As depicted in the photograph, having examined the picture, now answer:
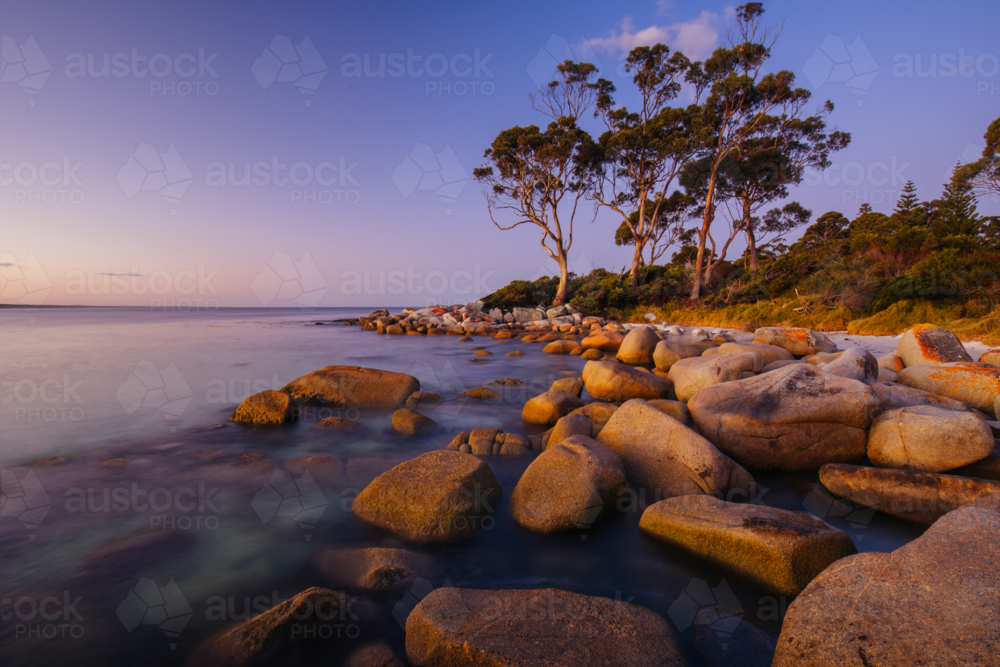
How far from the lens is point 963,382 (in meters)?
5.85

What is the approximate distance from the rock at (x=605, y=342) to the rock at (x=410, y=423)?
31.3 feet

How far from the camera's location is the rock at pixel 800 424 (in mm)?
4566

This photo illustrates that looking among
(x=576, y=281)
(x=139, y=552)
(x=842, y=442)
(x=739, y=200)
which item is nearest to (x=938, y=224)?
(x=739, y=200)

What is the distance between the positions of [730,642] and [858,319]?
54.0ft

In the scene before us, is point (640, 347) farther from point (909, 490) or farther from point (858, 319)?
point (858, 319)

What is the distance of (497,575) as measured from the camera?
3.24 meters

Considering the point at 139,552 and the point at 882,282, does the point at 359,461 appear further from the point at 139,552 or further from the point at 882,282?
the point at 882,282

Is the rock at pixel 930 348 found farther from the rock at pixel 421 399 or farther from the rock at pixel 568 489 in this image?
the rock at pixel 421 399

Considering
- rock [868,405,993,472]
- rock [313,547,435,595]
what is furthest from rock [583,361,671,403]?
rock [313,547,435,595]

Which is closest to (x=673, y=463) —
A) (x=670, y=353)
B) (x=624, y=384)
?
(x=624, y=384)

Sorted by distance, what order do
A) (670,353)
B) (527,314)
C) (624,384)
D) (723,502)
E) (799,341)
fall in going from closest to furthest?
1. (723,502)
2. (624,384)
3. (670,353)
4. (799,341)
5. (527,314)

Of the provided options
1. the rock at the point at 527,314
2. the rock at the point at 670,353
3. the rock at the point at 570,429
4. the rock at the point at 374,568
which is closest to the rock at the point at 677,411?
the rock at the point at 570,429

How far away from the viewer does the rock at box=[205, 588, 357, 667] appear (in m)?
2.42

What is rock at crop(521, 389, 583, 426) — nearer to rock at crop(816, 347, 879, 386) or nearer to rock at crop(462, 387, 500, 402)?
rock at crop(462, 387, 500, 402)
